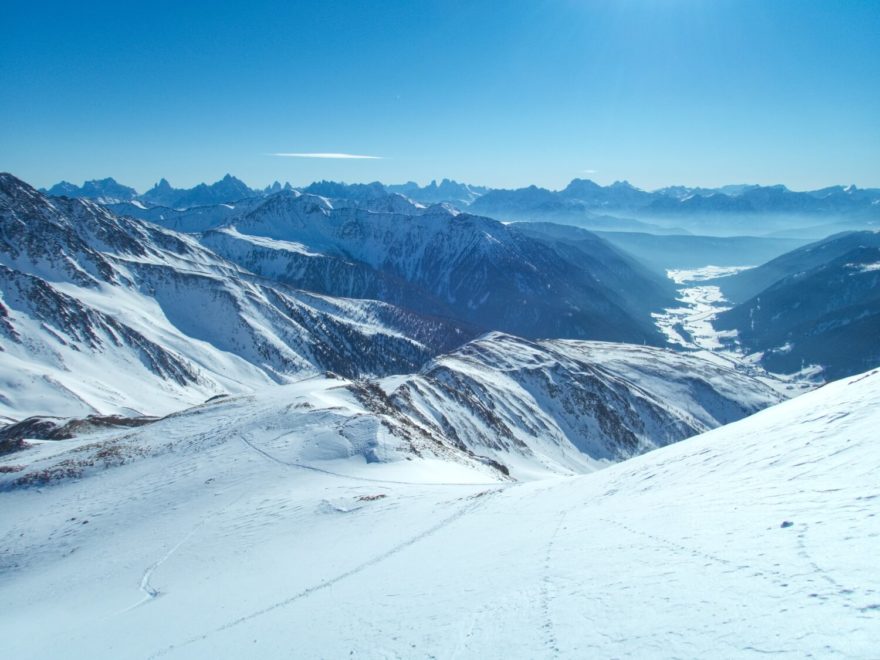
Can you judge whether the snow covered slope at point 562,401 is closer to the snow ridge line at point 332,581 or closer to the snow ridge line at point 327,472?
the snow ridge line at point 327,472

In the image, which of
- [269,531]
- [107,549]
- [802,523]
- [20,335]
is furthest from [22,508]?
[20,335]

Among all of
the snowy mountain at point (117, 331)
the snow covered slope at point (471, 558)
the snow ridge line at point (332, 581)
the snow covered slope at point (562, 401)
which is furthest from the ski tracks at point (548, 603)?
the snowy mountain at point (117, 331)

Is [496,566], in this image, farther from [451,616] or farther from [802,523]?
[802,523]

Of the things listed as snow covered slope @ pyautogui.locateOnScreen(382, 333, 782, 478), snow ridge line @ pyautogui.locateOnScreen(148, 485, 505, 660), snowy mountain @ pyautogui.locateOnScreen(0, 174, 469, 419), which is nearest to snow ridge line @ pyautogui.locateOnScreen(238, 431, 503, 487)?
snow ridge line @ pyautogui.locateOnScreen(148, 485, 505, 660)

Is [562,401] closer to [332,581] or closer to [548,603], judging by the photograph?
[332,581]

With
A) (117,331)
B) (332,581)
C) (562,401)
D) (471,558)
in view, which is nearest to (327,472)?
(332,581)

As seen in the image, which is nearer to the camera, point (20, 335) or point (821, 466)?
point (821, 466)
